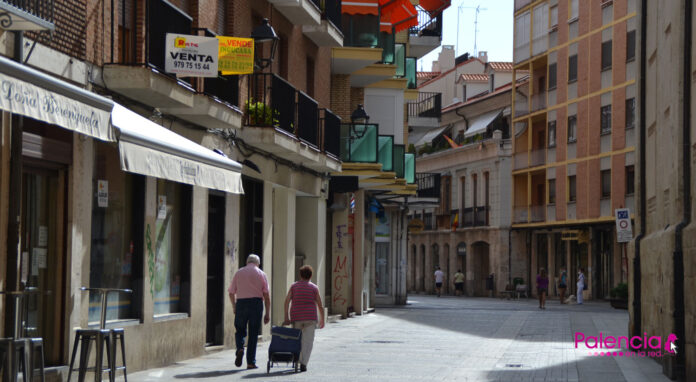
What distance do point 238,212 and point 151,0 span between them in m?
6.34

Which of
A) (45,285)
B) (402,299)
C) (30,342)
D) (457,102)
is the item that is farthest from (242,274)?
(457,102)

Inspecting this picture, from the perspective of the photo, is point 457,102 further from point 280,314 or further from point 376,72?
point 280,314

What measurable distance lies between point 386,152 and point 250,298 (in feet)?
53.0

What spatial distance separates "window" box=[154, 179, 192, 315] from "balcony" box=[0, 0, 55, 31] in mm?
5348

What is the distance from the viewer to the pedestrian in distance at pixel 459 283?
2689 inches

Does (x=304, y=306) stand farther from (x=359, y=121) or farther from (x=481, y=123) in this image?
(x=481, y=123)

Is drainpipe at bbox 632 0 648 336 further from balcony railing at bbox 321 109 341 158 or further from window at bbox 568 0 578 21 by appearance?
window at bbox 568 0 578 21

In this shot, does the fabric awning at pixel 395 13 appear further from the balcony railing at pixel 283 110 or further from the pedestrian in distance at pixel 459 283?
the pedestrian in distance at pixel 459 283

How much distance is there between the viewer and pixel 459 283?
68.7 m

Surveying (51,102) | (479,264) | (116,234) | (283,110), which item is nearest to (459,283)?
(479,264)

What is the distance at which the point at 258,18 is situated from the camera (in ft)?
74.5

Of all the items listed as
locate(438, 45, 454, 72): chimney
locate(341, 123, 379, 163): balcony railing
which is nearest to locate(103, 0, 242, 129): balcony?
locate(341, 123, 379, 163): balcony railing

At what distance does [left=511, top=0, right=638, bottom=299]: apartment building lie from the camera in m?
53.1

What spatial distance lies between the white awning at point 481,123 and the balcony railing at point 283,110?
41516 millimetres
